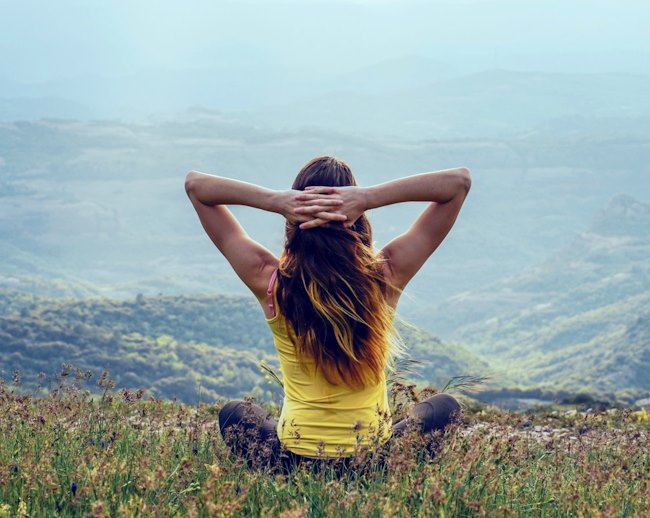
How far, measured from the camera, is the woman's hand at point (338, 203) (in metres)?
4.36

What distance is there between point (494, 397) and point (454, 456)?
27619 millimetres

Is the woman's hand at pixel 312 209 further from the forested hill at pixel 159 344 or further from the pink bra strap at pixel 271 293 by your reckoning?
the forested hill at pixel 159 344

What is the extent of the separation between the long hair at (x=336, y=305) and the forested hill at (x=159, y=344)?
66.6ft

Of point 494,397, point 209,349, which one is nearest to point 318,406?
point 494,397

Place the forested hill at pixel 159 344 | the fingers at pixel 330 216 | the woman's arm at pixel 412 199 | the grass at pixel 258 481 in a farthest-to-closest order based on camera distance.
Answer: the forested hill at pixel 159 344, the woman's arm at pixel 412 199, the fingers at pixel 330 216, the grass at pixel 258 481

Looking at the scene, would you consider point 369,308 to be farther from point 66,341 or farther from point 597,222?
point 597,222

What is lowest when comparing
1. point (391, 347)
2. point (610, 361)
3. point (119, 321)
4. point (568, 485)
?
point (610, 361)

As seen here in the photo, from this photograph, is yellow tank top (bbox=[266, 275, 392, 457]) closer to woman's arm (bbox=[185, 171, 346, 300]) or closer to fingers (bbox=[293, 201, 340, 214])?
woman's arm (bbox=[185, 171, 346, 300])

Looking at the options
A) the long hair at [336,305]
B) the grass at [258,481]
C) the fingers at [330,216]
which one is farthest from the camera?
the fingers at [330,216]

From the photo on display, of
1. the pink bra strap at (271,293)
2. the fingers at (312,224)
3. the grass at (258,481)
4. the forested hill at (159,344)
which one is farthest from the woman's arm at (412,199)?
the forested hill at (159,344)

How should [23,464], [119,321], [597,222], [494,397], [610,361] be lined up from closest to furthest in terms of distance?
[23,464]
[494,397]
[119,321]
[610,361]
[597,222]

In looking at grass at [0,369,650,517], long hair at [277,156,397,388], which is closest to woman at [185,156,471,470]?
long hair at [277,156,397,388]

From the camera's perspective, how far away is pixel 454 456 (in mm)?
4188

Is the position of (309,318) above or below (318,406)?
above
